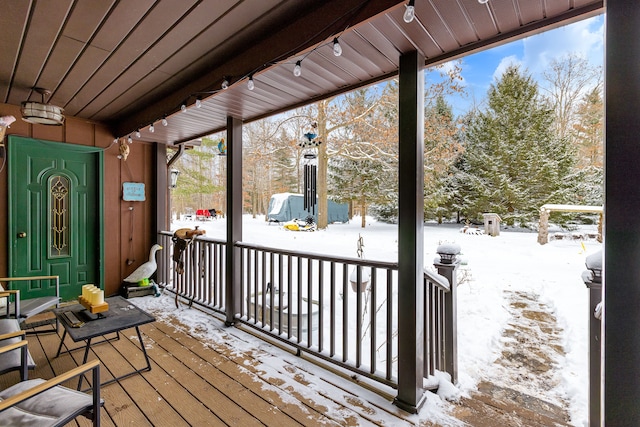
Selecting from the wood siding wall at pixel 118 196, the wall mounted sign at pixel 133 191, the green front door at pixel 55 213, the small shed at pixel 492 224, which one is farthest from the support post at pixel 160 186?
the small shed at pixel 492 224

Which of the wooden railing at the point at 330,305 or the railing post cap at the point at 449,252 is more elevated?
the railing post cap at the point at 449,252

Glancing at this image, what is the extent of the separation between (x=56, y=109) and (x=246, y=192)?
1297cm

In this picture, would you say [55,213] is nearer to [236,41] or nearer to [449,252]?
[236,41]

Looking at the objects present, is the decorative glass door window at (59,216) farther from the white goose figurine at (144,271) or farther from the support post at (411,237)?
the support post at (411,237)

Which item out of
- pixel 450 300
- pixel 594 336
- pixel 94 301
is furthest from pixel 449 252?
pixel 94 301

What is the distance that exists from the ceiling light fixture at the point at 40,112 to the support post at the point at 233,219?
1621mm

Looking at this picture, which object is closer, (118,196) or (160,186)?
(118,196)

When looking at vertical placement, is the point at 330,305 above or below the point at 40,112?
below

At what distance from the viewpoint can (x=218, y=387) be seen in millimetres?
2158

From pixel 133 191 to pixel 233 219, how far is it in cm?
222

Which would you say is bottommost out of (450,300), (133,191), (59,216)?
(450,300)

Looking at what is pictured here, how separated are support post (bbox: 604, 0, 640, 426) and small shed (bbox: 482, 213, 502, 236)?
1061cm

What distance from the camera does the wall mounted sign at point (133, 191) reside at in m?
4.41

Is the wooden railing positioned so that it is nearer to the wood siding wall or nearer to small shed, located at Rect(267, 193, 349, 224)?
the wood siding wall
